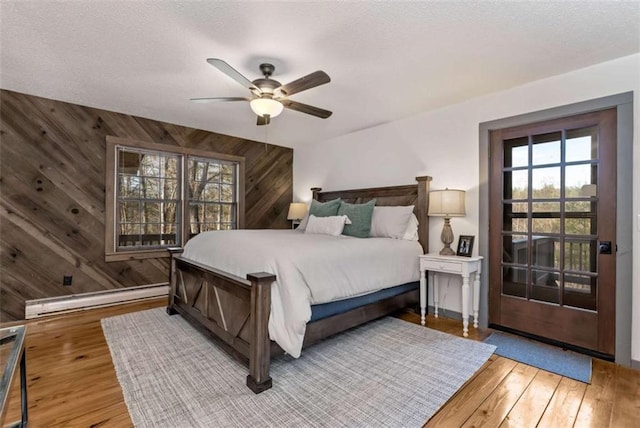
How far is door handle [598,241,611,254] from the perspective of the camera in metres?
2.48

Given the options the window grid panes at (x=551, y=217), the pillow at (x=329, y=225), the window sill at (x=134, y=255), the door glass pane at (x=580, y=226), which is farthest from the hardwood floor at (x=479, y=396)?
the pillow at (x=329, y=225)

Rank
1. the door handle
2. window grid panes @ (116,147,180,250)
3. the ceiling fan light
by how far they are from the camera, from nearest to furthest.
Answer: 1. the door handle
2. the ceiling fan light
3. window grid panes @ (116,147,180,250)

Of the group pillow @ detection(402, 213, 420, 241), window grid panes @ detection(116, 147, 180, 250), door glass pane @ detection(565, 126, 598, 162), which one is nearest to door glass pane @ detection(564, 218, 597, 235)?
door glass pane @ detection(565, 126, 598, 162)

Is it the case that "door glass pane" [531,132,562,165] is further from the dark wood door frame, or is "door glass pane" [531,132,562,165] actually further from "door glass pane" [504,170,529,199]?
the dark wood door frame

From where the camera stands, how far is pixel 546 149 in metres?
2.85

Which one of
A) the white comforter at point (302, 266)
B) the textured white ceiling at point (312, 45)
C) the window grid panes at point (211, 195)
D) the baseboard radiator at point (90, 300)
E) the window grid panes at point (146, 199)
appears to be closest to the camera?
the textured white ceiling at point (312, 45)

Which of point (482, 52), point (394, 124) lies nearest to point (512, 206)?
point (482, 52)

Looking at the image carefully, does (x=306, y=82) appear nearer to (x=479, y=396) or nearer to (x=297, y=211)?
(x=479, y=396)

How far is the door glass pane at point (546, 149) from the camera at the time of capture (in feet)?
9.16

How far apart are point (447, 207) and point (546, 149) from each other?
104cm

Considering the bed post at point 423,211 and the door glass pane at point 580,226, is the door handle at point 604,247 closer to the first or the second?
the door glass pane at point 580,226

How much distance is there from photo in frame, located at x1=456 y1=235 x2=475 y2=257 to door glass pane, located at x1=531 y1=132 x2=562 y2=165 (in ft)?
3.13

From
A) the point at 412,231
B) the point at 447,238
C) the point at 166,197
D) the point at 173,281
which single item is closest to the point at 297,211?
the point at 166,197

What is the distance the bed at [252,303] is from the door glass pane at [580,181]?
1.34 m
